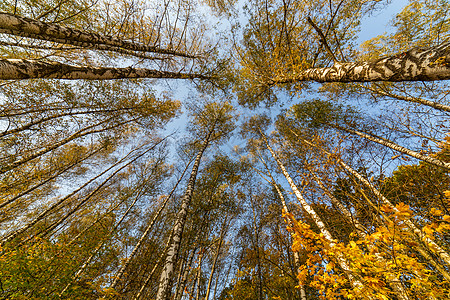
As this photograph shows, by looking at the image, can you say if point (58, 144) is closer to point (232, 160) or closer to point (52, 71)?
point (52, 71)

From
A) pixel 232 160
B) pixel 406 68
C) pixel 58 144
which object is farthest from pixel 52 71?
pixel 232 160

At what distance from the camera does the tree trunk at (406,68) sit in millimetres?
1209

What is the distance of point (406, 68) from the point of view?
4.53ft

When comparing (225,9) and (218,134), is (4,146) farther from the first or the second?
(225,9)

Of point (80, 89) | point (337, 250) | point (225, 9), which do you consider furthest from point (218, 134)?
point (337, 250)

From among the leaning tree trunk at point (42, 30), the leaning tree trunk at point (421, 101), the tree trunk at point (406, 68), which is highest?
the leaning tree trunk at point (421, 101)

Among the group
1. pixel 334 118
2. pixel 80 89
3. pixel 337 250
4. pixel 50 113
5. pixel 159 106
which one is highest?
pixel 334 118

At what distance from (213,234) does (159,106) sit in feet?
24.4

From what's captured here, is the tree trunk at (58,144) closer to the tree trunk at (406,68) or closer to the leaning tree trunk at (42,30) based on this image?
the leaning tree trunk at (42,30)

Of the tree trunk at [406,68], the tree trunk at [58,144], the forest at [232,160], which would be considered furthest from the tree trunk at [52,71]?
the tree trunk at [406,68]

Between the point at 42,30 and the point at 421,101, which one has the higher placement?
the point at 421,101

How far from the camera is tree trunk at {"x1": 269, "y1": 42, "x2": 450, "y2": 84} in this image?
3.97ft

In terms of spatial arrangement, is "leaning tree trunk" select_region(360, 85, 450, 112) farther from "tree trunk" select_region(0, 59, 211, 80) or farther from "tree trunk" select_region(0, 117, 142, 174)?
"tree trunk" select_region(0, 117, 142, 174)

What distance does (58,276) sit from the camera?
2.64 meters
